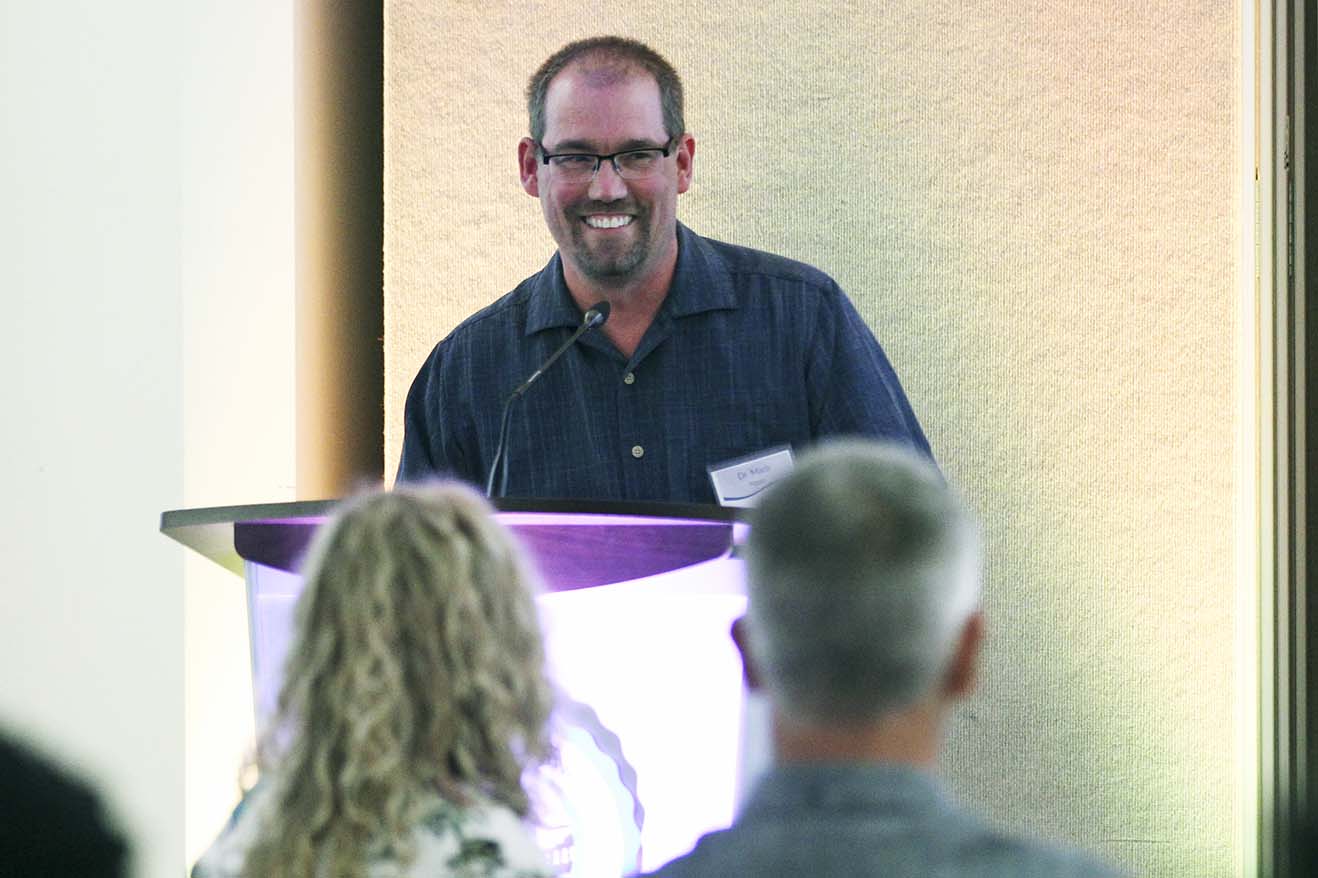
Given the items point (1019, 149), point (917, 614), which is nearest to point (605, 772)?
point (917, 614)

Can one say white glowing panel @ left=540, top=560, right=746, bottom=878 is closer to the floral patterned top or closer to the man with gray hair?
the floral patterned top

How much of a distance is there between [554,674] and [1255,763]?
5.91ft

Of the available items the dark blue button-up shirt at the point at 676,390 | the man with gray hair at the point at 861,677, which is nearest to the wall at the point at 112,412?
the dark blue button-up shirt at the point at 676,390

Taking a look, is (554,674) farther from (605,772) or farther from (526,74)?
(526,74)

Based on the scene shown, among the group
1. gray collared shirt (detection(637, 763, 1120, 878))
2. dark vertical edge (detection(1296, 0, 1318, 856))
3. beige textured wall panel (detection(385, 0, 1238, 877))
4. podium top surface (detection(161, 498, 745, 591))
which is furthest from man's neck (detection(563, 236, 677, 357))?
gray collared shirt (detection(637, 763, 1120, 878))

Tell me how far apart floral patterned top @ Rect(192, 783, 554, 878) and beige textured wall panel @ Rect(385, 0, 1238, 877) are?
174cm

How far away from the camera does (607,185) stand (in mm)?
2318

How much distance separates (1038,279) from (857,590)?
199 centimetres

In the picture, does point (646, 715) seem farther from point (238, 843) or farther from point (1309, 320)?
point (1309, 320)

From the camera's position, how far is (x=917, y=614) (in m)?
0.88

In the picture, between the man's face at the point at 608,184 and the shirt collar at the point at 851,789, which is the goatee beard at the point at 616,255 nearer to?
the man's face at the point at 608,184

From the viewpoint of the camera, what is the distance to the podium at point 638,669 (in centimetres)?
127

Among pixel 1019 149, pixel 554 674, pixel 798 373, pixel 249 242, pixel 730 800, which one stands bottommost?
pixel 730 800

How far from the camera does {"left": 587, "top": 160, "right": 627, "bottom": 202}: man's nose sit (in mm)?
2318
